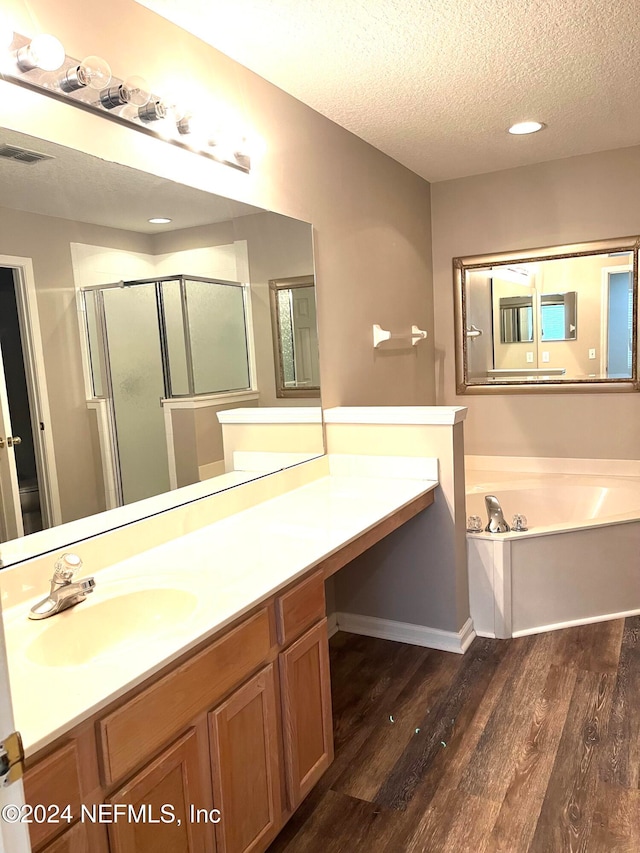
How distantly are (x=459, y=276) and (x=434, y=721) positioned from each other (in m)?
2.66

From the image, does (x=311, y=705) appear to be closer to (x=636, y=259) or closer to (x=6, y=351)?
(x=6, y=351)

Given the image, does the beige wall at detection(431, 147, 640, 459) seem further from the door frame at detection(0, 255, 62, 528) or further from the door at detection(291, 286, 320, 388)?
the door frame at detection(0, 255, 62, 528)

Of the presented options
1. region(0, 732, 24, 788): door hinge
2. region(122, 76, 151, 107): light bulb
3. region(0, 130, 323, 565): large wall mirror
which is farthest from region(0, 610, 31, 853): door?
region(122, 76, 151, 107): light bulb

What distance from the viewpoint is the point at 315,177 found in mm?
2807

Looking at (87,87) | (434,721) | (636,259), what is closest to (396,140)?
(636,259)

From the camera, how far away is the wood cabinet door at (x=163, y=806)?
1.20m

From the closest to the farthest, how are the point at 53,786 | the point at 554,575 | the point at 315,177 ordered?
the point at 53,786
the point at 315,177
the point at 554,575

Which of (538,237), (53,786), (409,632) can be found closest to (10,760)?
(53,786)

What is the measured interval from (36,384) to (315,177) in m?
1.66

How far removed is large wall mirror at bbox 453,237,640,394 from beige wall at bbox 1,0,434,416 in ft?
0.94

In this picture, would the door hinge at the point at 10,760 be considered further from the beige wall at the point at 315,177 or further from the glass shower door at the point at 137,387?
the beige wall at the point at 315,177

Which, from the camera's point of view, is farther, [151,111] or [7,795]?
[151,111]

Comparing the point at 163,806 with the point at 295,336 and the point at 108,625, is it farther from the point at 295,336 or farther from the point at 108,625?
the point at 295,336

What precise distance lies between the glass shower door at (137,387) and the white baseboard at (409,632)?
137 cm
